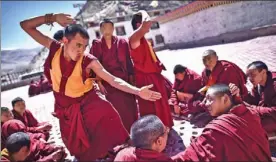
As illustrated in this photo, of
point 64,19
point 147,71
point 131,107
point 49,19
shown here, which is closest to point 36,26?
point 49,19

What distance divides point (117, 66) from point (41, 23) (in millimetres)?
1265

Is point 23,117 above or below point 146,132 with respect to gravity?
below

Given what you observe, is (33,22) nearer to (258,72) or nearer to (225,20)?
(258,72)

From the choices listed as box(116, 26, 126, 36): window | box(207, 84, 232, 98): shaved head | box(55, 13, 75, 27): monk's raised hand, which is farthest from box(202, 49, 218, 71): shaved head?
box(116, 26, 126, 36): window

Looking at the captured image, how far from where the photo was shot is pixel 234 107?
2.50 meters

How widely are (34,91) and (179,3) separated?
3646 cm

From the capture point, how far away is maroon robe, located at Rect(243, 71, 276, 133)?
3.42 meters

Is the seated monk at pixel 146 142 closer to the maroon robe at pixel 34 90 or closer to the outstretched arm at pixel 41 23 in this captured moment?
the outstretched arm at pixel 41 23

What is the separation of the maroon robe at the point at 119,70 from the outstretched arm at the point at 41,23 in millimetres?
950

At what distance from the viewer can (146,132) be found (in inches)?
89.5

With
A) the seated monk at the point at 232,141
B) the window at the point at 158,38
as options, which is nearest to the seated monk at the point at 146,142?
the seated monk at the point at 232,141

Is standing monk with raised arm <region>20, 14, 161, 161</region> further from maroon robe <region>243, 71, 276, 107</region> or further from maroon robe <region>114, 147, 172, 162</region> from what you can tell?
maroon robe <region>243, 71, 276, 107</region>

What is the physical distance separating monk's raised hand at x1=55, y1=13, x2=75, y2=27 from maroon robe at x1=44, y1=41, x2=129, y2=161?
0.29 meters

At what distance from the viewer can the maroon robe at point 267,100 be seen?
342 centimetres
